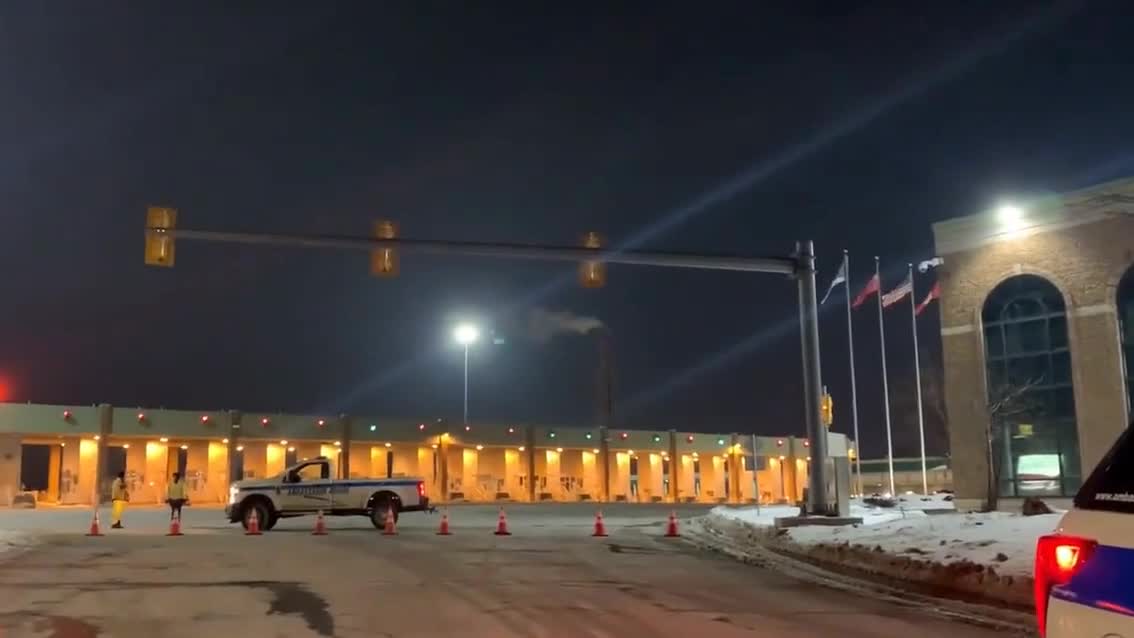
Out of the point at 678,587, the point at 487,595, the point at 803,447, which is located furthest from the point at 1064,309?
the point at 803,447

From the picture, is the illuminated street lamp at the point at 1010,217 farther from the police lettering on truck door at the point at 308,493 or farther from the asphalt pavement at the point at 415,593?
the police lettering on truck door at the point at 308,493

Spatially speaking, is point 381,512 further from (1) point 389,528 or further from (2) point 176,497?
(2) point 176,497

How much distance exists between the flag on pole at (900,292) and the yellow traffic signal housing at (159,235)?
2397 cm

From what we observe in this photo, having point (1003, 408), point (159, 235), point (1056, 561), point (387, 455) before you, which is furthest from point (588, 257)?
point (387, 455)

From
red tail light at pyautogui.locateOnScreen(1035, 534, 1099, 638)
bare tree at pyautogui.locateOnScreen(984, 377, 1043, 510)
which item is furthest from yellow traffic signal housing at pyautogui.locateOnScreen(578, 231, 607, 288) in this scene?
red tail light at pyautogui.locateOnScreen(1035, 534, 1099, 638)

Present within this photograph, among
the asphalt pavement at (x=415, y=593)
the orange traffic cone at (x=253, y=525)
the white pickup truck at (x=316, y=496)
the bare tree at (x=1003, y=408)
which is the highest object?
the bare tree at (x=1003, y=408)

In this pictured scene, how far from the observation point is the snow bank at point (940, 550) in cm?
1302

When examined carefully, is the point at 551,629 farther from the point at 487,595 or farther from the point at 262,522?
the point at 262,522

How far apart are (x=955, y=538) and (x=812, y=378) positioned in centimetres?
741

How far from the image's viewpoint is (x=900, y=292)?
34.9 metres

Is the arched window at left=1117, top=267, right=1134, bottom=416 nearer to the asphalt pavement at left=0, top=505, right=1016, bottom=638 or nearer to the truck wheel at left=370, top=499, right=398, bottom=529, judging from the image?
the asphalt pavement at left=0, top=505, right=1016, bottom=638

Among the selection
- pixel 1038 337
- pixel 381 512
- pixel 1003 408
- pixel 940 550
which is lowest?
pixel 940 550

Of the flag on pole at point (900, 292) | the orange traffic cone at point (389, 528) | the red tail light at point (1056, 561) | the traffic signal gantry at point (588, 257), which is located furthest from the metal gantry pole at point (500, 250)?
the red tail light at point (1056, 561)

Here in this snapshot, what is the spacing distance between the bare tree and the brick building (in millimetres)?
51
